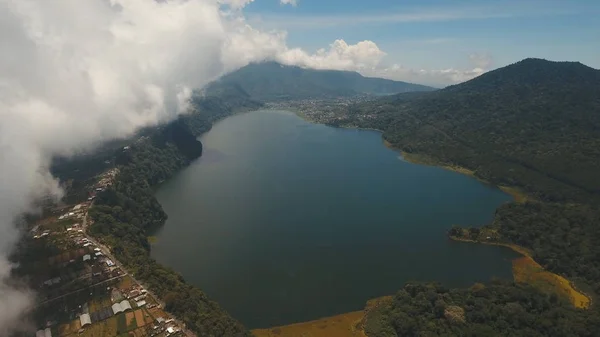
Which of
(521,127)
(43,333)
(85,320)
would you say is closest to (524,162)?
(521,127)

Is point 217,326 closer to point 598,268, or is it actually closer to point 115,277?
point 115,277

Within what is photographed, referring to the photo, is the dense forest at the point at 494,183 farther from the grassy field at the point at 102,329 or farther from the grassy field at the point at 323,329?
the grassy field at the point at 102,329

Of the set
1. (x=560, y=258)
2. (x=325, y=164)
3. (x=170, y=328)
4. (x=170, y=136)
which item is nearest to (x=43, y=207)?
(x=170, y=328)

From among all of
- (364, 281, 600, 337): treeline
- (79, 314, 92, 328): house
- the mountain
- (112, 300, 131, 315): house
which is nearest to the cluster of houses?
(79, 314, 92, 328): house

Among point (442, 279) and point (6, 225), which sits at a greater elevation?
point (6, 225)

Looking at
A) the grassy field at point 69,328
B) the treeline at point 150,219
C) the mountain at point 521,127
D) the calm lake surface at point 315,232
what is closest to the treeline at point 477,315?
the calm lake surface at point 315,232

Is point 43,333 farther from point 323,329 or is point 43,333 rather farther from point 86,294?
point 323,329
